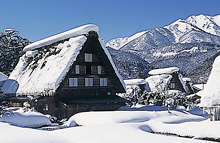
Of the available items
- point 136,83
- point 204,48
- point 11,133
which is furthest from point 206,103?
point 204,48

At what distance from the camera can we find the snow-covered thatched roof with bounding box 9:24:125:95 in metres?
17.1

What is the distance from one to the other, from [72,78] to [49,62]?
2.42 metres

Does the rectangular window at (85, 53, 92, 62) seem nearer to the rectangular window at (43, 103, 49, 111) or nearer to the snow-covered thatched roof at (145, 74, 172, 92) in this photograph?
the rectangular window at (43, 103, 49, 111)

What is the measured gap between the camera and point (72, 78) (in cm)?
1858

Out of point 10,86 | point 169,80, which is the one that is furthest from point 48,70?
point 169,80

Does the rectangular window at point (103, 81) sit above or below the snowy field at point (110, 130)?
above

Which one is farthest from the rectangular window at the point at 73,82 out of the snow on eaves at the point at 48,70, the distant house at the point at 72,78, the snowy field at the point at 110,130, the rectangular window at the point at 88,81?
the snowy field at the point at 110,130

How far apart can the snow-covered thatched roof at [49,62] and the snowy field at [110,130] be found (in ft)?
11.9

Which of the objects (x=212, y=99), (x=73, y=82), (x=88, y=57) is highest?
(x=88, y=57)

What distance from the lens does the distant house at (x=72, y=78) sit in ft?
56.4

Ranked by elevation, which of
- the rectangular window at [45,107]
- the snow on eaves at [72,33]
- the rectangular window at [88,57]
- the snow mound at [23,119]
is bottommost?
the snow mound at [23,119]

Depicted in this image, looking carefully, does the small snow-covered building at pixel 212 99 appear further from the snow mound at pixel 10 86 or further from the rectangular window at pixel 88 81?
the snow mound at pixel 10 86

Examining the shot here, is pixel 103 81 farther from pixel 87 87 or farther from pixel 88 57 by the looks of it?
pixel 88 57

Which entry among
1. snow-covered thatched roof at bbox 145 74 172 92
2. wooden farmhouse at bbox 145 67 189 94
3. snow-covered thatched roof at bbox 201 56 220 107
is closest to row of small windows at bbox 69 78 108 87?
snow-covered thatched roof at bbox 201 56 220 107
